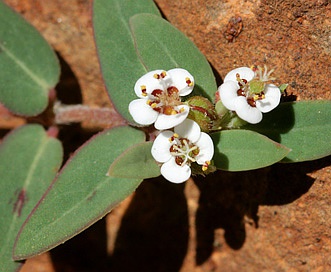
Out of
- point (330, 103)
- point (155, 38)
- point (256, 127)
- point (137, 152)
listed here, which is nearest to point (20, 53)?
point (155, 38)

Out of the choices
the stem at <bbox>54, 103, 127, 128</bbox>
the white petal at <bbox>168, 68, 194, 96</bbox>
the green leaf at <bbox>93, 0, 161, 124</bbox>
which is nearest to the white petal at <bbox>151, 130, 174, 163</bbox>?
the white petal at <bbox>168, 68, 194, 96</bbox>

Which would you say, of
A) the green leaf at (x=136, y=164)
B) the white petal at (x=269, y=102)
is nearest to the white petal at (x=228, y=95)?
the white petal at (x=269, y=102)

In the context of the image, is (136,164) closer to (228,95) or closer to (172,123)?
(172,123)

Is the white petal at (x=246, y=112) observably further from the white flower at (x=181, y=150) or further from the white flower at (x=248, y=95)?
Result: the white flower at (x=181, y=150)

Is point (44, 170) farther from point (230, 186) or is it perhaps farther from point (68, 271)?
point (230, 186)

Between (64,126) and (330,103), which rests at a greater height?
(330,103)

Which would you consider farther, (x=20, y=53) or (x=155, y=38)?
(x=20, y=53)
